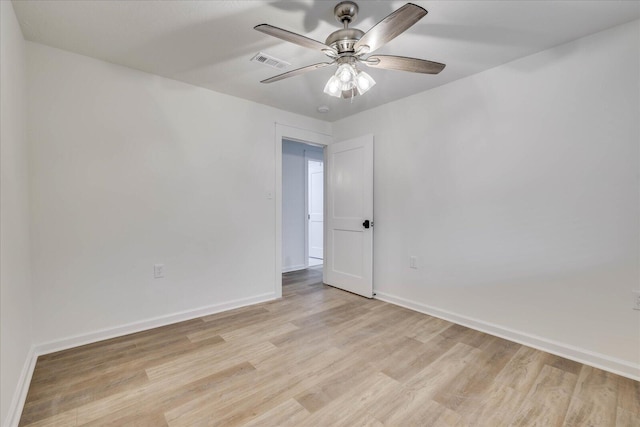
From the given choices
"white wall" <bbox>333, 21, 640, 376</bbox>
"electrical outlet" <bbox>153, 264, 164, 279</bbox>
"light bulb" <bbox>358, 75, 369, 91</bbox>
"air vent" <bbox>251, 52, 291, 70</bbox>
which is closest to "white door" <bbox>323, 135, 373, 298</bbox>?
"white wall" <bbox>333, 21, 640, 376</bbox>

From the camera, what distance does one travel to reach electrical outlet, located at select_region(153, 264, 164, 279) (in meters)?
2.70

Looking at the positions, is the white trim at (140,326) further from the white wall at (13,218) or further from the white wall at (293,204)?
the white wall at (293,204)

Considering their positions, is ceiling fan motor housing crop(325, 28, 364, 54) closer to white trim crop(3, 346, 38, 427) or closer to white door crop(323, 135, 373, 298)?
white door crop(323, 135, 373, 298)

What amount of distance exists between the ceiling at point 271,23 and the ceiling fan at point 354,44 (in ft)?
0.58

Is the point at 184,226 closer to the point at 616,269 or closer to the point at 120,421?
the point at 120,421

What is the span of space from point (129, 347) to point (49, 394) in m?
0.58

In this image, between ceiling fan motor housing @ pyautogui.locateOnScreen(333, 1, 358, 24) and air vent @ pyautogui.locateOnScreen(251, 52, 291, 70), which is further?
air vent @ pyautogui.locateOnScreen(251, 52, 291, 70)

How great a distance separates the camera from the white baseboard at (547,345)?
1.95 metres

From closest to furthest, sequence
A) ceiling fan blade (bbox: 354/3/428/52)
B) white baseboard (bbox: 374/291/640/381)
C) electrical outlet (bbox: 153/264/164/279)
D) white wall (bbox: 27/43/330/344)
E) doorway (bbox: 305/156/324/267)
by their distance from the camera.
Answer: ceiling fan blade (bbox: 354/3/428/52) → white baseboard (bbox: 374/291/640/381) → white wall (bbox: 27/43/330/344) → electrical outlet (bbox: 153/264/164/279) → doorway (bbox: 305/156/324/267)

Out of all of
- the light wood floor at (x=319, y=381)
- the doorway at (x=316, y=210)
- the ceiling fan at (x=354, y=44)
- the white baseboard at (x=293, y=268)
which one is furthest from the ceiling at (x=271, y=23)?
the doorway at (x=316, y=210)

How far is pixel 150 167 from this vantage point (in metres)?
2.67

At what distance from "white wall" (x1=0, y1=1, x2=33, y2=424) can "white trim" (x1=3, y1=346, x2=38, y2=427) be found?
2 cm

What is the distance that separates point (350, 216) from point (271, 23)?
2413 mm

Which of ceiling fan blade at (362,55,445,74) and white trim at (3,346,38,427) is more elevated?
ceiling fan blade at (362,55,445,74)
